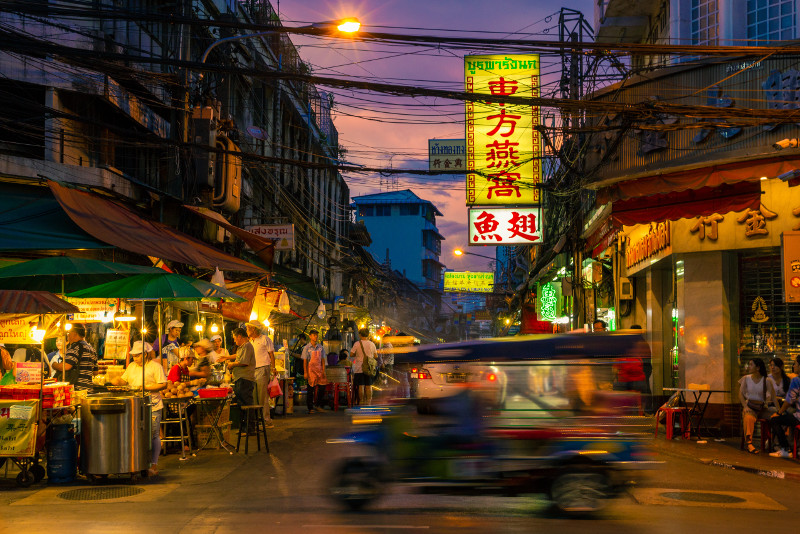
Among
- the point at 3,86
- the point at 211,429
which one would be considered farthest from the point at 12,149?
the point at 211,429

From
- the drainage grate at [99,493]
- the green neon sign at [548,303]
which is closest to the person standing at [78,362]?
the drainage grate at [99,493]

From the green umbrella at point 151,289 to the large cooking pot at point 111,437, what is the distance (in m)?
1.78

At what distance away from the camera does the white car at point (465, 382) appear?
7793 mm

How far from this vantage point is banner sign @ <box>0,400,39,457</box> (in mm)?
10117

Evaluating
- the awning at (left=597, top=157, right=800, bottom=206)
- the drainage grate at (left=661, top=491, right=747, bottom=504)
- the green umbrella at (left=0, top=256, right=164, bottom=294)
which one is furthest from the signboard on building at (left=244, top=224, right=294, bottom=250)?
the drainage grate at (left=661, top=491, right=747, bottom=504)

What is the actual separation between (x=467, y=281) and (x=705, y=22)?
52.5 m

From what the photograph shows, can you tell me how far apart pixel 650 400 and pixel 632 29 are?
31.8 feet

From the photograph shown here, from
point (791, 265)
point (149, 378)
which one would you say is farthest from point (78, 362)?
point (791, 265)

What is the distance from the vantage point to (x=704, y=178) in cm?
1435

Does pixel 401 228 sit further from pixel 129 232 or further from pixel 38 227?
pixel 38 227

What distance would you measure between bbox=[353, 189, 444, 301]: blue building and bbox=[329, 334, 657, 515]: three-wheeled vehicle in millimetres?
69842

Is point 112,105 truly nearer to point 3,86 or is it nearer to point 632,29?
point 3,86

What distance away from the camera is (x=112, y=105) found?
56.7 feet

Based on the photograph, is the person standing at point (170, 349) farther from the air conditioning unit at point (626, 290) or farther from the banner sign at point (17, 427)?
the air conditioning unit at point (626, 290)
